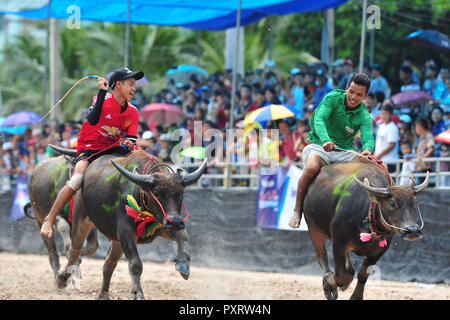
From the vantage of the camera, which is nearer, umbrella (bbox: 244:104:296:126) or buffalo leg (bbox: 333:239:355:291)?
buffalo leg (bbox: 333:239:355:291)

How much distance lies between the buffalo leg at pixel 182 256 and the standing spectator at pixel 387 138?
539 centimetres

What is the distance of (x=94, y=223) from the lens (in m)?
8.78

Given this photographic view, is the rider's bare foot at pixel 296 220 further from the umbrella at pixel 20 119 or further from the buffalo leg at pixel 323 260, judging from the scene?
the umbrella at pixel 20 119

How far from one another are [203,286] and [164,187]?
4398mm

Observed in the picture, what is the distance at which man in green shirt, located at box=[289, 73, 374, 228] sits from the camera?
27.5ft

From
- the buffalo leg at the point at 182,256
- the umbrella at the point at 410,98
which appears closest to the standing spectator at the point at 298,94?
the umbrella at the point at 410,98

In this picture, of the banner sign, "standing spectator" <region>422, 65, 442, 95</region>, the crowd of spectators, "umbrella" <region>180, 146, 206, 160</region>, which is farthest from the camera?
"standing spectator" <region>422, 65, 442, 95</region>

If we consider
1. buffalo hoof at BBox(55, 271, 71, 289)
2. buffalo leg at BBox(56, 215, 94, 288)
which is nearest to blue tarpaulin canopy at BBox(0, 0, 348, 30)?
buffalo leg at BBox(56, 215, 94, 288)

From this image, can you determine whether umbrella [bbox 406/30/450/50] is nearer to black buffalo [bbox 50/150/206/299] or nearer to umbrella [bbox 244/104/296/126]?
umbrella [bbox 244/104/296/126]

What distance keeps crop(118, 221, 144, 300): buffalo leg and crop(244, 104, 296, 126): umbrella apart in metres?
5.94

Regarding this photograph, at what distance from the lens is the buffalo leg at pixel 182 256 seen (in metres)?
7.54
